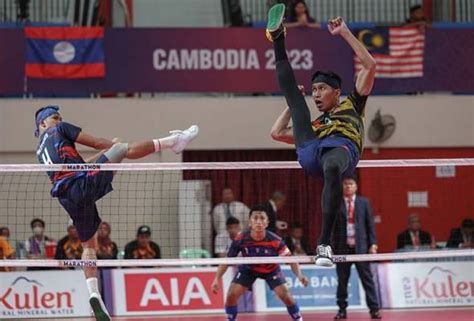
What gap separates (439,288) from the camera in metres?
19.1

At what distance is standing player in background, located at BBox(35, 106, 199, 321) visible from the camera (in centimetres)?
1175

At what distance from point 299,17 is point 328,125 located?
1123 centimetres

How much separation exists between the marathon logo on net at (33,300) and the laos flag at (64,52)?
4.68 m

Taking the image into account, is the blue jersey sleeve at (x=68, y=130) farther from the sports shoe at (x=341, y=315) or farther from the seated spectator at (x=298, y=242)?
the seated spectator at (x=298, y=242)

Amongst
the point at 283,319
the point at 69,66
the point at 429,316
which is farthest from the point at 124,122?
the point at 429,316

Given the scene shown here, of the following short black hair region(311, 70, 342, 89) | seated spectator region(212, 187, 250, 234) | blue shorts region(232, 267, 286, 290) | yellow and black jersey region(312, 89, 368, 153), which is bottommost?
blue shorts region(232, 267, 286, 290)

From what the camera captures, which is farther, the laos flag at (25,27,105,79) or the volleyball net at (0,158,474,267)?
the laos flag at (25,27,105,79)

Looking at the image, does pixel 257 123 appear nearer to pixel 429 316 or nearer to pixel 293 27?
pixel 293 27

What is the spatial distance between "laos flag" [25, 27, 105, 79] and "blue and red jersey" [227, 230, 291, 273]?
7153 mm

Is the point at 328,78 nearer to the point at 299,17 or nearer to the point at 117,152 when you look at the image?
the point at 117,152

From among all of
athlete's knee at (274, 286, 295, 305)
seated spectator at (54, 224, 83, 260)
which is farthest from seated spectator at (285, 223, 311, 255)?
athlete's knee at (274, 286, 295, 305)

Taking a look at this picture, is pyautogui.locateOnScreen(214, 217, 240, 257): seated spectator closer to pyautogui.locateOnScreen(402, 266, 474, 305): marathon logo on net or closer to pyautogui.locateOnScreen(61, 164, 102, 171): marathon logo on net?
pyautogui.locateOnScreen(402, 266, 474, 305): marathon logo on net

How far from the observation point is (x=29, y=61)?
2105cm

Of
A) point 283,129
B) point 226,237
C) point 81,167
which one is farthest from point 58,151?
point 226,237
